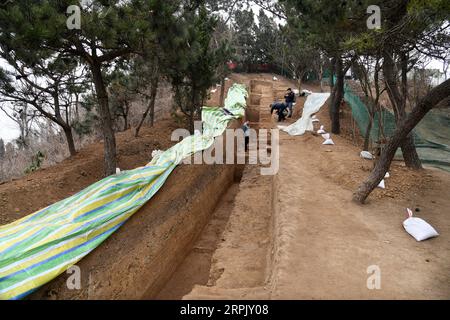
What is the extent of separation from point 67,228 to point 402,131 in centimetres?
498

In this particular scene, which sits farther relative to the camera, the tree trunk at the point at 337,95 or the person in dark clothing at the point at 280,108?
the person in dark clothing at the point at 280,108

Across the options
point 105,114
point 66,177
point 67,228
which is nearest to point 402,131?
point 67,228

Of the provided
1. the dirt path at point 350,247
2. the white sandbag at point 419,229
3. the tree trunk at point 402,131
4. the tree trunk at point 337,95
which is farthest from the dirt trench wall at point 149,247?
the tree trunk at point 337,95

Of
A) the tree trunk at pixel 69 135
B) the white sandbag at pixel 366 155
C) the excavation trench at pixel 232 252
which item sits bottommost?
the excavation trench at pixel 232 252

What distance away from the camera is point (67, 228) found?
4285 mm

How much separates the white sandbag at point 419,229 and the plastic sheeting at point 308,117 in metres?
6.62

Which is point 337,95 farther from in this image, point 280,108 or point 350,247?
point 350,247

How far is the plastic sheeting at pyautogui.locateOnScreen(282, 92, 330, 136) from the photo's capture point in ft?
38.5

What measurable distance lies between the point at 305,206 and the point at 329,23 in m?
3.26

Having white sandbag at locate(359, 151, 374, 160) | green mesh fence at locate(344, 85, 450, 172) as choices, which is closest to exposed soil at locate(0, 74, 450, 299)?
white sandbag at locate(359, 151, 374, 160)

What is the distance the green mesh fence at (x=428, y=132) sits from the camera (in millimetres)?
8508

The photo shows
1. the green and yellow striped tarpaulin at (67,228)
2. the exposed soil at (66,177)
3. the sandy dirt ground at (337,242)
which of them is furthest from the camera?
the exposed soil at (66,177)

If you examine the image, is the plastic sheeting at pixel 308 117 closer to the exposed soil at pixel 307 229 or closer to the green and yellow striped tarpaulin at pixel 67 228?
the exposed soil at pixel 307 229

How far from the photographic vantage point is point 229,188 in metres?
9.74
